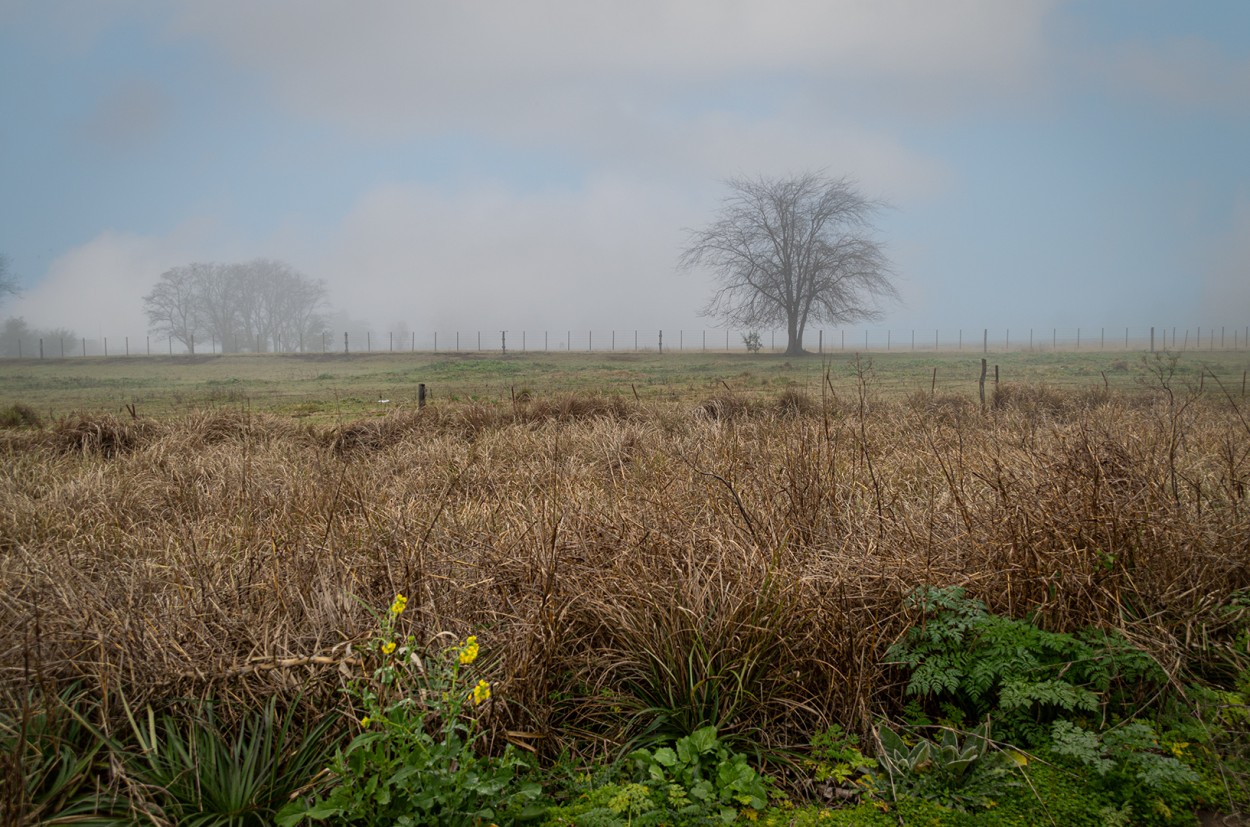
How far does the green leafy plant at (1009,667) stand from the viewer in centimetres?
281

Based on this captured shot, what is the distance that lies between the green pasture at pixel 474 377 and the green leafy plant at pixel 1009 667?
5.16 m

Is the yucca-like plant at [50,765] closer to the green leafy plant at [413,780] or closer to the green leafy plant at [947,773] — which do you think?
the green leafy plant at [413,780]

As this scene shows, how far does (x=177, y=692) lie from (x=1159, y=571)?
4.50 meters

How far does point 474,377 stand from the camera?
1959 cm

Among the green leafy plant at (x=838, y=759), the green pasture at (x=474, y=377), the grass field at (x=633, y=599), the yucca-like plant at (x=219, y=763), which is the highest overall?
the green pasture at (x=474, y=377)

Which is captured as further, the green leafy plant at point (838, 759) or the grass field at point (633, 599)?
the grass field at point (633, 599)

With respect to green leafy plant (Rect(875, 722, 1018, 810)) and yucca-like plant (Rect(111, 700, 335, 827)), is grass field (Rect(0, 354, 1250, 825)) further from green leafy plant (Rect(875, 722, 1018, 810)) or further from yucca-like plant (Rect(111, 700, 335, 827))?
green leafy plant (Rect(875, 722, 1018, 810))

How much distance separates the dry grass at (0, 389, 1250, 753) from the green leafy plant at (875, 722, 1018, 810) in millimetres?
236

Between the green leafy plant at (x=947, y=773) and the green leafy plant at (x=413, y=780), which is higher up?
the green leafy plant at (x=413, y=780)

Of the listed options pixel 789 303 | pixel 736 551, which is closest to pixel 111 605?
pixel 736 551

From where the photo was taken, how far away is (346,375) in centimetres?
2152

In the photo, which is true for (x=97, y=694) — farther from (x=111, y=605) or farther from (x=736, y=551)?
(x=736, y=551)

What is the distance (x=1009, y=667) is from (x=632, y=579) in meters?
1.65

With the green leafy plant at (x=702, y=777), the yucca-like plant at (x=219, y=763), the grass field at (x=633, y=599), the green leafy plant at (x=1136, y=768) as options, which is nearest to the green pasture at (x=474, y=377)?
the grass field at (x=633, y=599)
